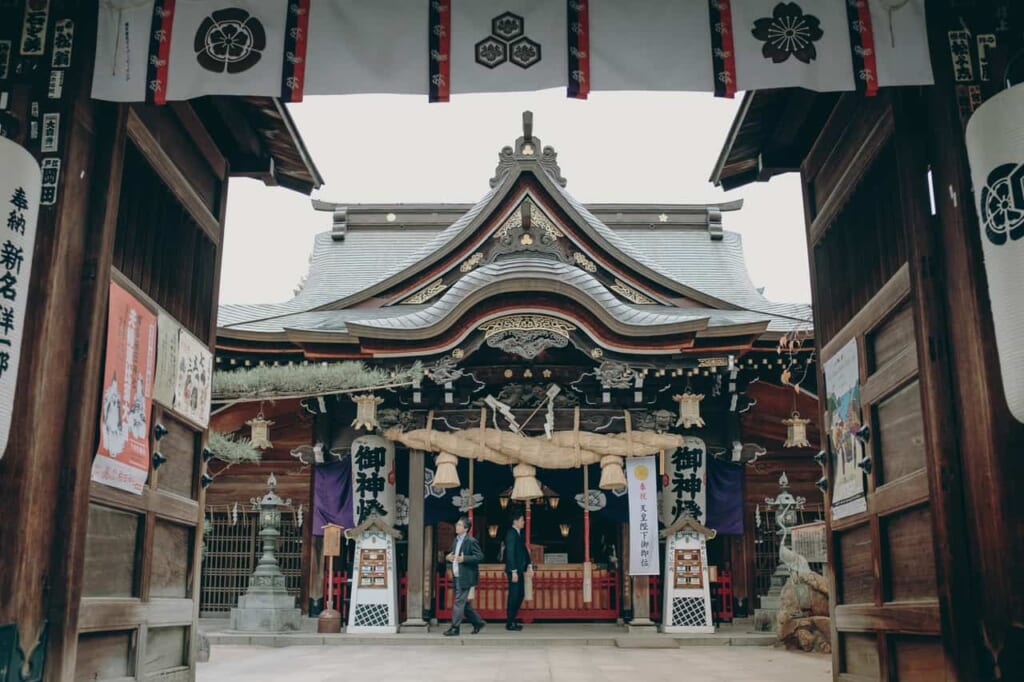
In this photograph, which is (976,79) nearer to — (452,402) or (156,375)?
(156,375)

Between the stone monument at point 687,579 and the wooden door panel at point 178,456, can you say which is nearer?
the wooden door panel at point 178,456

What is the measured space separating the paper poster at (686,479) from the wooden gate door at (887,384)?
7.71 metres

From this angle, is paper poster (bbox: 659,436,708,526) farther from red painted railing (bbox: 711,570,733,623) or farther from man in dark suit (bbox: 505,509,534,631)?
man in dark suit (bbox: 505,509,534,631)

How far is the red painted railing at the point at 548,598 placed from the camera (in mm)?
15836

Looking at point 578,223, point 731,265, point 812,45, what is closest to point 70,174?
point 812,45

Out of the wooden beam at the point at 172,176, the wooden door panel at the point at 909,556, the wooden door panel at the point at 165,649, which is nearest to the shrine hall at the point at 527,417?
the wooden beam at the point at 172,176

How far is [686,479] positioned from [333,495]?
5.67m

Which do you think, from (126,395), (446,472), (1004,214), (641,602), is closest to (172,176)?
(126,395)

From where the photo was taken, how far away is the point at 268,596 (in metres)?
14.7

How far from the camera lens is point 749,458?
15727 millimetres

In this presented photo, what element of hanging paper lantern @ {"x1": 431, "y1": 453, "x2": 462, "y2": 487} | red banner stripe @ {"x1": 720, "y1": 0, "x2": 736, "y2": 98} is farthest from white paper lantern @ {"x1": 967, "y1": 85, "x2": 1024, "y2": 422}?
hanging paper lantern @ {"x1": 431, "y1": 453, "x2": 462, "y2": 487}

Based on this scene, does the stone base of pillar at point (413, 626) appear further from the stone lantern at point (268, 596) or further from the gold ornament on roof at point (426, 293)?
the gold ornament on roof at point (426, 293)

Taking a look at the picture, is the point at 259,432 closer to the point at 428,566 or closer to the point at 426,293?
the point at 428,566

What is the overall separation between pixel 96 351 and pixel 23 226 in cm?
83
